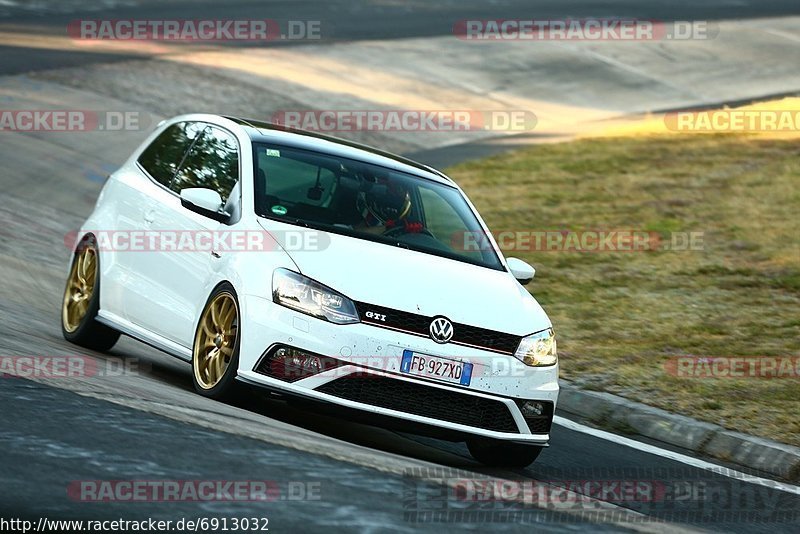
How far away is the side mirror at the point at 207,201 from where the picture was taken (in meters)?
8.59

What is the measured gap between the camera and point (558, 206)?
58.5 feet

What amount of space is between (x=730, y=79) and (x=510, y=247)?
564 inches

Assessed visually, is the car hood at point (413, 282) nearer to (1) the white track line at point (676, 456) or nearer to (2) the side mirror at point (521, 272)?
(2) the side mirror at point (521, 272)

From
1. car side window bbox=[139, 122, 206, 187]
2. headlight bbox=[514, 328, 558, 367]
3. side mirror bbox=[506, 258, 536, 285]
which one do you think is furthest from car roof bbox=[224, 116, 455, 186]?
headlight bbox=[514, 328, 558, 367]

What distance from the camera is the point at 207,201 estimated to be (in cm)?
860

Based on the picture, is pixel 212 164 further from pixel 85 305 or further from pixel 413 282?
pixel 413 282

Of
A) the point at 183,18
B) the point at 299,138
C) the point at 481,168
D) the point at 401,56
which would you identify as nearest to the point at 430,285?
Result: the point at 299,138

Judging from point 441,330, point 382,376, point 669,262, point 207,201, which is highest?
point 207,201

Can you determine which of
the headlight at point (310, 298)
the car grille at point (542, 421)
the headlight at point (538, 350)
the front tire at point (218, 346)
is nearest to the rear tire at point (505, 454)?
the car grille at point (542, 421)

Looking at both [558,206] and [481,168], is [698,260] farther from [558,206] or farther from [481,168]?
[481,168]

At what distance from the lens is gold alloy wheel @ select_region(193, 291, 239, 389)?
8.06m

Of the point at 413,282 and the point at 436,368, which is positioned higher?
the point at 413,282

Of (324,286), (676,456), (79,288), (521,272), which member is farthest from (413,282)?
(79,288)

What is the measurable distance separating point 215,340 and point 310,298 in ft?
2.64
